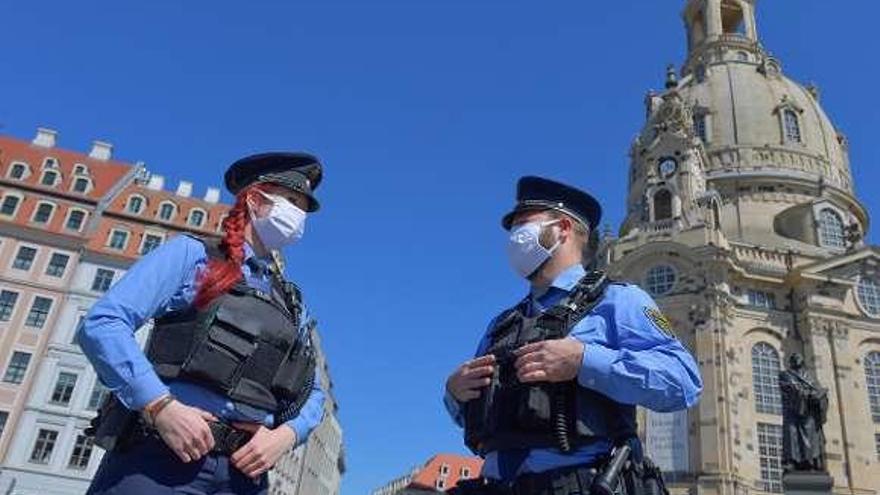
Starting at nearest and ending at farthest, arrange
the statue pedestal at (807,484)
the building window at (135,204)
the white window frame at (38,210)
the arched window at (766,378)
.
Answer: the statue pedestal at (807,484) → the arched window at (766,378) → the white window frame at (38,210) → the building window at (135,204)

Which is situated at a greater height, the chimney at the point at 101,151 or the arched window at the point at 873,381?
the chimney at the point at 101,151

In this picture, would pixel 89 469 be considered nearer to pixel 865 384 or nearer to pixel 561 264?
pixel 561 264

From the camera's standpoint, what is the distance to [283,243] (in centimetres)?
427

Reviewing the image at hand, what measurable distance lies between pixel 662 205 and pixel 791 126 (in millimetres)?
16876

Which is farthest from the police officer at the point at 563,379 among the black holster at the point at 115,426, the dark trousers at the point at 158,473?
the black holster at the point at 115,426

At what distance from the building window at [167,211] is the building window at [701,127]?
119 feet

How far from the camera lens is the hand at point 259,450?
11.1 feet

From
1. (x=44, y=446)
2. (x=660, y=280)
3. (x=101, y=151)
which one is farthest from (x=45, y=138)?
(x=660, y=280)

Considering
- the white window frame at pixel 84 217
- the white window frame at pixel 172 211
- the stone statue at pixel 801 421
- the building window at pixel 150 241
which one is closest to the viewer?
the stone statue at pixel 801 421

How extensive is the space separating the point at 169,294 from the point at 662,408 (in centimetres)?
265

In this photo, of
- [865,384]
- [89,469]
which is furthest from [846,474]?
[89,469]

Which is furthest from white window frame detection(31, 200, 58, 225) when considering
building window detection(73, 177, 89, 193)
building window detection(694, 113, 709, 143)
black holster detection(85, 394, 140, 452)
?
building window detection(694, 113, 709, 143)

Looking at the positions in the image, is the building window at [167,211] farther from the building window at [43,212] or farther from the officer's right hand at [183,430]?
the officer's right hand at [183,430]

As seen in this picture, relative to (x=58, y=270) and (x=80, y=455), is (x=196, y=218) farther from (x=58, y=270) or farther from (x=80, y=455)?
(x=80, y=455)
